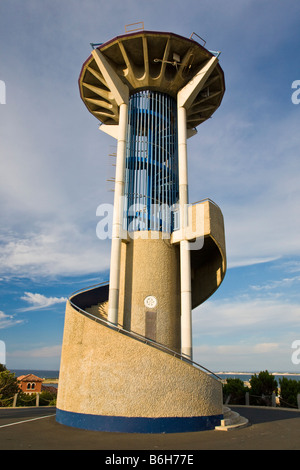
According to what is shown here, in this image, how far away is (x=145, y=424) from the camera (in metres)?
10.2

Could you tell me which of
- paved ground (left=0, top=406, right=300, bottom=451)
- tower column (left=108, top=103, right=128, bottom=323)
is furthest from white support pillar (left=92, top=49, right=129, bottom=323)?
paved ground (left=0, top=406, right=300, bottom=451)

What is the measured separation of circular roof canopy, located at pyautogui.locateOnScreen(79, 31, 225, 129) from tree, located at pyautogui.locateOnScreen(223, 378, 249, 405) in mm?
17189

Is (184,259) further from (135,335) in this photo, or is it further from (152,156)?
(152,156)

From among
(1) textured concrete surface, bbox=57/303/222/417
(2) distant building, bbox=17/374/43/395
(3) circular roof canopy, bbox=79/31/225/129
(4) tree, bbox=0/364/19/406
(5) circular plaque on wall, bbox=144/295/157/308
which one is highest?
(3) circular roof canopy, bbox=79/31/225/129

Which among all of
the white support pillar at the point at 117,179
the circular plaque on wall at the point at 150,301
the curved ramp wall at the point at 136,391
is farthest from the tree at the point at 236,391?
the white support pillar at the point at 117,179

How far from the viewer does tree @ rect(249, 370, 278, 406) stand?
760 inches

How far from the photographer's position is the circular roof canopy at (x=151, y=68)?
53.6 feet

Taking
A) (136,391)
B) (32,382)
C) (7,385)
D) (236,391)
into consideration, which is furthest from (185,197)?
(32,382)

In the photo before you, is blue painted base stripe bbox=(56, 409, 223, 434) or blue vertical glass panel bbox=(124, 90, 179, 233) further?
blue vertical glass panel bbox=(124, 90, 179, 233)

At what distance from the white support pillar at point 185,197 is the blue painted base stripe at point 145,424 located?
2.80 m

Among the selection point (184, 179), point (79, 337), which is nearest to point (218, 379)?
point (79, 337)

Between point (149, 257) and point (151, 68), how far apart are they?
408 inches

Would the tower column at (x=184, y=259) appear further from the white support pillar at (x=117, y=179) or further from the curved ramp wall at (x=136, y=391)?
the white support pillar at (x=117, y=179)

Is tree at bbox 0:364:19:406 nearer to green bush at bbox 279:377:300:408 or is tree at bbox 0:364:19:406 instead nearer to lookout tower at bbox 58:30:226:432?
lookout tower at bbox 58:30:226:432
